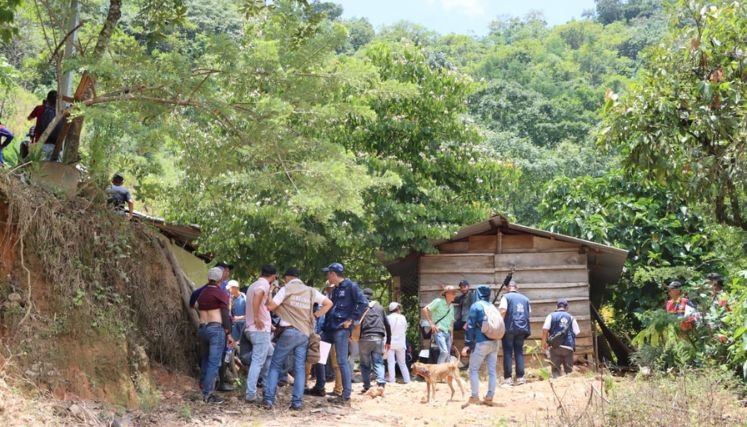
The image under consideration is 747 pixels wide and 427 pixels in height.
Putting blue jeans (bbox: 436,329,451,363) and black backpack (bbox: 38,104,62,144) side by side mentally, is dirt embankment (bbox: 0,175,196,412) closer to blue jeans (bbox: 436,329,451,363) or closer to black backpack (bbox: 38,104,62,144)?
black backpack (bbox: 38,104,62,144)

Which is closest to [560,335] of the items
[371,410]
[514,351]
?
[514,351]

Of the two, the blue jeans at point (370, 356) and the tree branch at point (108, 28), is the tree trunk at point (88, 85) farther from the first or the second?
the blue jeans at point (370, 356)

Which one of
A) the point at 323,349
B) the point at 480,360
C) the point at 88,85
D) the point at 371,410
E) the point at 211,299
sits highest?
the point at 88,85

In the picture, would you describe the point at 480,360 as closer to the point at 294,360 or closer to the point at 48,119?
the point at 294,360

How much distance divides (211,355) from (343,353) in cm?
178

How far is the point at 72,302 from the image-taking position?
9922 millimetres

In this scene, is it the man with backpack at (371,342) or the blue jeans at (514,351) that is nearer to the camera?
the man with backpack at (371,342)

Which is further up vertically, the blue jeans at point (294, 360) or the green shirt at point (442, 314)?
the green shirt at point (442, 314)

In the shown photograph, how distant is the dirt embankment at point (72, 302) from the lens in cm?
929

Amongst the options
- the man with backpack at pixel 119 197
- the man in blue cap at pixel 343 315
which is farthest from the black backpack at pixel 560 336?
the man with backpack at pixel 119 197

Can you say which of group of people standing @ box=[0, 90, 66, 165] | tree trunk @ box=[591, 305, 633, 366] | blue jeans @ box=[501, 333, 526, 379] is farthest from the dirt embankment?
tree trunk @ box=[591, 305, 633, 366]

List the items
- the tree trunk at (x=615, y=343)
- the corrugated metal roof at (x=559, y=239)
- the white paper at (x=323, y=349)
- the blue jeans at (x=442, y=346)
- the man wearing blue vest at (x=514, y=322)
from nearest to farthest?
the white paper at (x=323, y=349), the man wearing blue vest at (x=514, y=322), the blue jeans at (x=442, y=346), the corrugated metal roof at (x=559, y=239), the tree trunk at (x=615, y=343)

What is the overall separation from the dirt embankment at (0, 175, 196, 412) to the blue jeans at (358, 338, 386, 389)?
307cm

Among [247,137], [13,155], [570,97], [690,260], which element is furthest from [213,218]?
[570,97]
